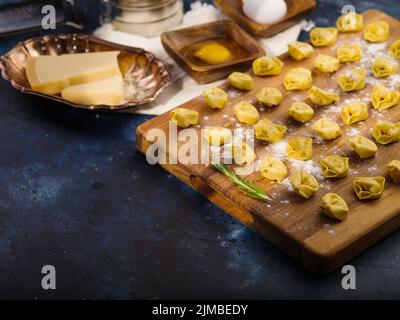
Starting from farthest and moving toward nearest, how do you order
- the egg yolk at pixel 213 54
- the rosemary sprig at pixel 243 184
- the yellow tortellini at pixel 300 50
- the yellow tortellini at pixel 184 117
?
1. the egg yolk at pixel 213 54
2. the yellow tortellini at pixel 300 50
3. the yellow tortellini at pixel 184 117
4. the rosemary sprig at pixel 243 184

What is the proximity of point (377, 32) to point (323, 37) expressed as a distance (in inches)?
8.0

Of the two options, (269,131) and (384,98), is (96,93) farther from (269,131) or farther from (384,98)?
(384,98)

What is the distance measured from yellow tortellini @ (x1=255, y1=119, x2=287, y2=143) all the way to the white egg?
27.1 inches

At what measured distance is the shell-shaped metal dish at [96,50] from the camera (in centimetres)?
228

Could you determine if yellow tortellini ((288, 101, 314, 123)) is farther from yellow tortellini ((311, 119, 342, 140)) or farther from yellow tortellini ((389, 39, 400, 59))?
yellow tortellini ((389, 39, 400, 59))

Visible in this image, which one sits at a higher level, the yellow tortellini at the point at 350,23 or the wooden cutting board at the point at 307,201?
the yellow tortellini at the point at 350,23

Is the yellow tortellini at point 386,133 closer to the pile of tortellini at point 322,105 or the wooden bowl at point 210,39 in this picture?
the pile of tortellini at point 322,105

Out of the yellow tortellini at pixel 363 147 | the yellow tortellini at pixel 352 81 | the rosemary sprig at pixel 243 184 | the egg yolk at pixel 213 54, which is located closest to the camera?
the rosemary sprig at pixel 243 184

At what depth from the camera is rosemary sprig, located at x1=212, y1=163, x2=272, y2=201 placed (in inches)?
72.1

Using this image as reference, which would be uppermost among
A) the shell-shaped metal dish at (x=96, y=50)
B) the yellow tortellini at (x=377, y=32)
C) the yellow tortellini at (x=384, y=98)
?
the yellow tortellini at (x=377, y=32)

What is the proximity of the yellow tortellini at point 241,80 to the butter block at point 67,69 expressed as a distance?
0.39 m

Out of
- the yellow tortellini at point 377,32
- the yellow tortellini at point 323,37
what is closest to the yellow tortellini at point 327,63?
the yellow tortellini at point 323,37

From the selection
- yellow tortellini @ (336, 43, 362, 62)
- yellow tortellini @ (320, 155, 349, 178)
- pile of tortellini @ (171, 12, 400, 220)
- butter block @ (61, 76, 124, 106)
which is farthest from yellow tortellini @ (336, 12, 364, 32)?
butter block @ (61, 76, 124, 106)
